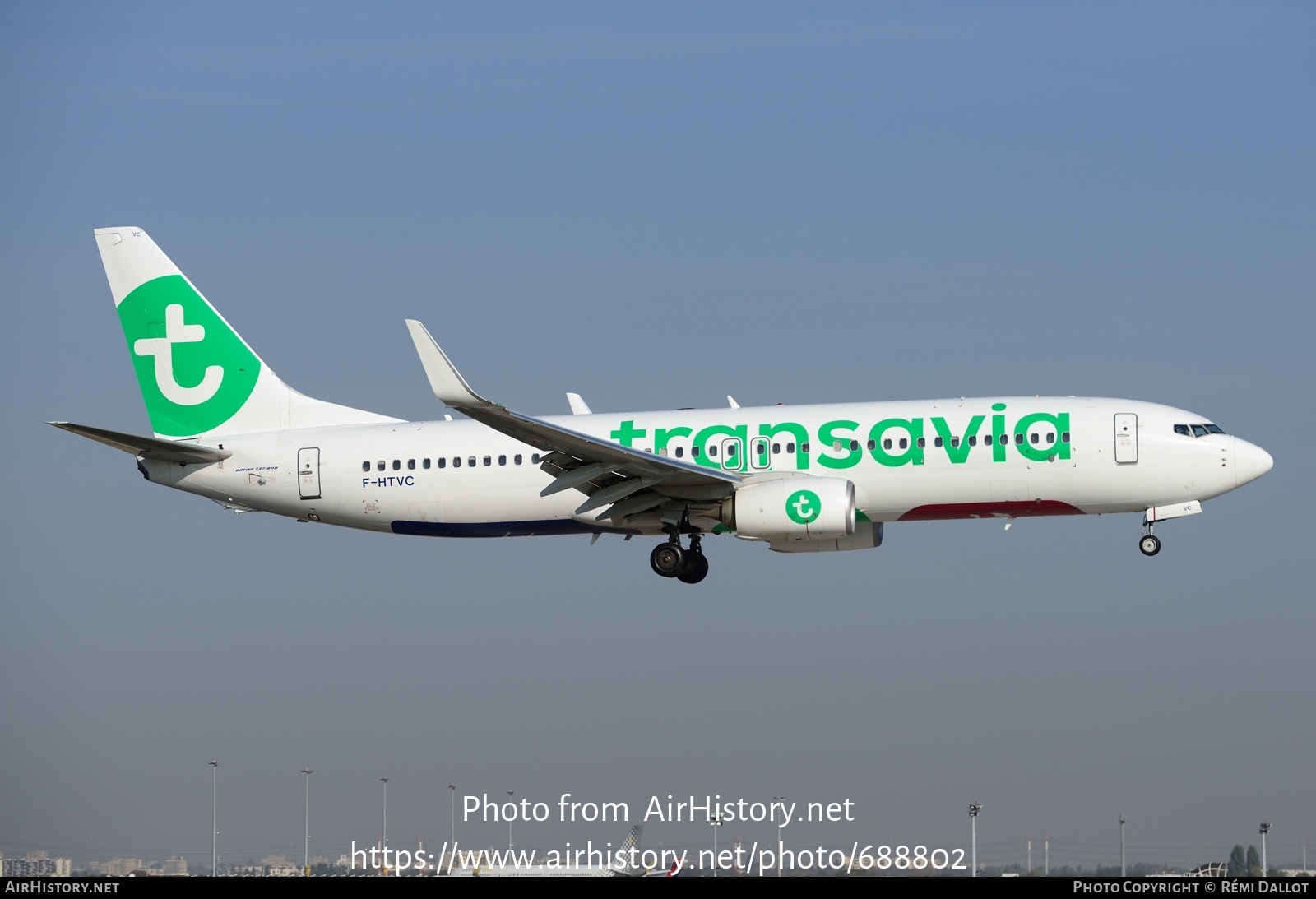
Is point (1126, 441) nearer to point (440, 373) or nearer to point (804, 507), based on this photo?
point (804, 507)

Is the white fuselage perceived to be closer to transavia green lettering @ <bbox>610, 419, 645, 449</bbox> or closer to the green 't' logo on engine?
transavia green lettering @ <bbox>610, 419, 645, 449</bbox>

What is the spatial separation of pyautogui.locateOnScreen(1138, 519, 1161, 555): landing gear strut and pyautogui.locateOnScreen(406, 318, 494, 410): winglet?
683 inches

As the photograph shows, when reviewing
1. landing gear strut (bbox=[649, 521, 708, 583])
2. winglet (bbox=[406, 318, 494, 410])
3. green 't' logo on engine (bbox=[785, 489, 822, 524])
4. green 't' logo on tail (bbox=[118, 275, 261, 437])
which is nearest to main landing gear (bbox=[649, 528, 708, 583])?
landing gear strut (bbox=[649, 521, 708, 583])

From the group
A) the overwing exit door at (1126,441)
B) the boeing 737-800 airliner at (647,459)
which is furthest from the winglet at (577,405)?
the overwing exit door at (1126,441)

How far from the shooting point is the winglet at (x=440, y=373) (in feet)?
121

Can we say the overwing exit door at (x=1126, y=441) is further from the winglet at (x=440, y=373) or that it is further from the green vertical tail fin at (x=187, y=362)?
the green vertical tail fin at (x=187, y=362)

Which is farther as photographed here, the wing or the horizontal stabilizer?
the horizontal stabilizer

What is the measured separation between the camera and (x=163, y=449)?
45531 mm

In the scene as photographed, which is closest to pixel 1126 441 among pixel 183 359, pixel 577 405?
pixel 577 405

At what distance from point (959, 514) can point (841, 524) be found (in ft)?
11.2

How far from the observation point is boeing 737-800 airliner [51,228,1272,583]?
4119cm

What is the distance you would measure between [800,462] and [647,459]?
4378 mm
